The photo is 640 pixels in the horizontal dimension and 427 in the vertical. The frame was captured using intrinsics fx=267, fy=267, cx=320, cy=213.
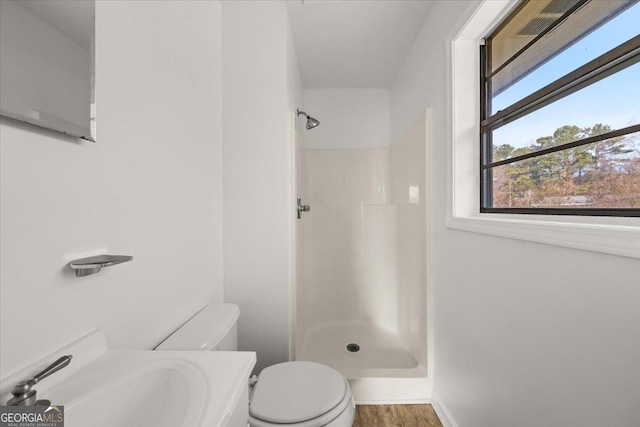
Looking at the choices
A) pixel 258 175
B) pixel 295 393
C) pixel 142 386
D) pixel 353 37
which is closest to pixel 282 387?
pixel 295 393

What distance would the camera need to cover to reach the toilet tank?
936 mm

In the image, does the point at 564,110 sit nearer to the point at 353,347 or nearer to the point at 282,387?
the point at 282,387

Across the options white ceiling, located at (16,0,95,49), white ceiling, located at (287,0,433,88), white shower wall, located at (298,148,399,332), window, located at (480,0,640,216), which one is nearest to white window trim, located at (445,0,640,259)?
window, located at (480,0,640,216)

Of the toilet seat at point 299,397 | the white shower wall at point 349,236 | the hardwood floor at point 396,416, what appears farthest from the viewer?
the white shower wall at point 349,236

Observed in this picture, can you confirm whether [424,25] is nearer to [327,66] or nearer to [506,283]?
[327,66]

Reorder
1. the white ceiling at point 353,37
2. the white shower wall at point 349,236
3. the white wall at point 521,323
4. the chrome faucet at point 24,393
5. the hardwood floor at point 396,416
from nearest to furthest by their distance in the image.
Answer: the chrome faucet at point 24,393 → the white wall at point 521,323 → the hardwood floor at point 396,416 → the white ceiling at point 353,37 → the white shower wall at point 349,236

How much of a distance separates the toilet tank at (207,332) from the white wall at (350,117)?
5.98 feet

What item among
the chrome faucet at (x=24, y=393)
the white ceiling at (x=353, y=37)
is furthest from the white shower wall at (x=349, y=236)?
the chrome faucet at (x=24, y=393)

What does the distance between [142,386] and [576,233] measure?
112 centimetres

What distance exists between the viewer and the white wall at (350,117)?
261 cm

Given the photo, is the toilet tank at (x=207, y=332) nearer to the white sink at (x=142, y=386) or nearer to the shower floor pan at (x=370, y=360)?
the white sink at (x=142, y=386)

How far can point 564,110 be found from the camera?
85 cm

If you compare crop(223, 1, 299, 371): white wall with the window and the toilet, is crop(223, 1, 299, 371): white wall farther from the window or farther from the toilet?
the window

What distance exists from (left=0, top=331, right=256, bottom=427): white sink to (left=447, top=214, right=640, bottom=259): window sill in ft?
2.85
